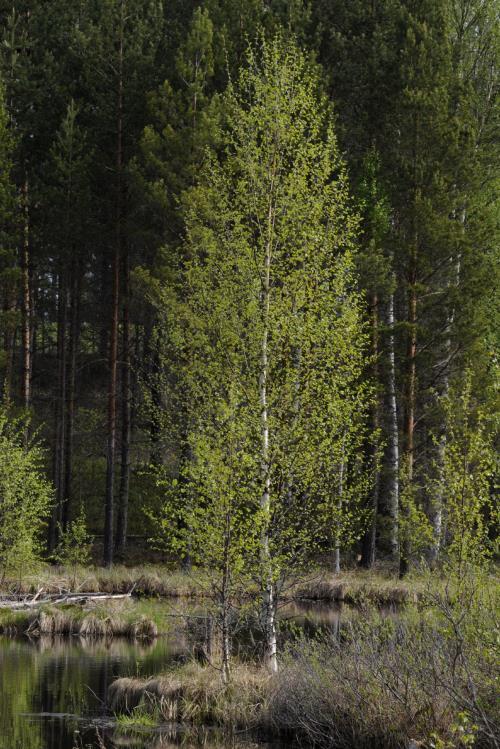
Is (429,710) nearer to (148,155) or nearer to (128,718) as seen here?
(128,718)

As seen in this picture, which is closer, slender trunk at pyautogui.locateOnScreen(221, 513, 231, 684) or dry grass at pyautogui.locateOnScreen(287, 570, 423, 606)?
slender trunk at pyautogui.locateOnScreen(221, 513, 231, 684)

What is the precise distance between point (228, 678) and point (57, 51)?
1069 inches

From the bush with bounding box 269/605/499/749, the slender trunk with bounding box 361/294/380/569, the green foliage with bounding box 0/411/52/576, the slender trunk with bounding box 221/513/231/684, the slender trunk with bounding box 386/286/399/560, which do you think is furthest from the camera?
the slender trunk with bounding box 361/294/380/569

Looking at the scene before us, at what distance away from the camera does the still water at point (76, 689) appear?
13609 millimetres

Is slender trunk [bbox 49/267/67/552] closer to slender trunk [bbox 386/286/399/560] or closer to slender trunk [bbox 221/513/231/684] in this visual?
slender trunk [bbox 386/286/399/560]

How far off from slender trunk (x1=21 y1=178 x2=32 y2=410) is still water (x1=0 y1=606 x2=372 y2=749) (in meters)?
11.5

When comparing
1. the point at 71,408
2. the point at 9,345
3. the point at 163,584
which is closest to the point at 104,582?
the point at 163,584

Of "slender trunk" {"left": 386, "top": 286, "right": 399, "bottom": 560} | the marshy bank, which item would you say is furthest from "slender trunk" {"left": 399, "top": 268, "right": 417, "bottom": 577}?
the marshy bank

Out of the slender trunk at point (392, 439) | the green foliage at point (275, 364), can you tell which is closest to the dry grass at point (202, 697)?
the green foliage at point (275, 364)

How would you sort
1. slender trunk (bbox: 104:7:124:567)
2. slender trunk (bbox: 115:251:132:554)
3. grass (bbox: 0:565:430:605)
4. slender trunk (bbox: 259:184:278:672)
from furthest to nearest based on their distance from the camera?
slender trunk (bbox: 115:251:132:554) → slender trunk (bbox: 104:7:124:567) → grass (bbox: 0:565:430:605) → slender trunk (bbox: 259:184:278:672)

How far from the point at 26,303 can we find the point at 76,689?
19.3 metres

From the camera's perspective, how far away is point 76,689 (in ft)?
56.6

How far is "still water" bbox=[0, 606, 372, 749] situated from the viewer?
13609 millimetres

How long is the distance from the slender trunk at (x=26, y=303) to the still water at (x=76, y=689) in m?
11.5
